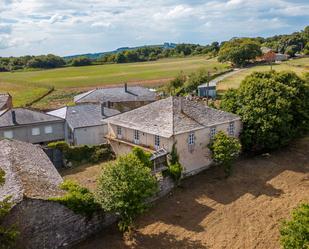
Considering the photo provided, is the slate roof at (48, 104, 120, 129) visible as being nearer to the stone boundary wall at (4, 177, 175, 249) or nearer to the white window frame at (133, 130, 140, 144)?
the white window frame at (133, 130, 140, 144)

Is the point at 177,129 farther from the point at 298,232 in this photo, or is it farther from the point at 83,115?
the point at 298,232

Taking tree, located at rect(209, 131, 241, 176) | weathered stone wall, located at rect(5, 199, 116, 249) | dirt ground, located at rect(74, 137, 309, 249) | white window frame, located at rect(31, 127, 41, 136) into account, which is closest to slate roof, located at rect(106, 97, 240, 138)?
tree, located at rect(209, 131, 241, 176)

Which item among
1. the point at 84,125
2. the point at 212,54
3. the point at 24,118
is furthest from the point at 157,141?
the point at 212,54

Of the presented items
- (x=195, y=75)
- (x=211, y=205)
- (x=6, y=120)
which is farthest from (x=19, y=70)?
(x=211, y=205)

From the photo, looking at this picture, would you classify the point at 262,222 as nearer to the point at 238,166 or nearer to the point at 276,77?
the point at 238,166

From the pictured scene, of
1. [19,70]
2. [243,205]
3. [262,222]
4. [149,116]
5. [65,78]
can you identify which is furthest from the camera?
[19,70]

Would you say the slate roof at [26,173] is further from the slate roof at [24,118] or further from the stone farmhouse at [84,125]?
the slate roof at [24,118]

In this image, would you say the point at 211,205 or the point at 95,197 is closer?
the point at 95,197
